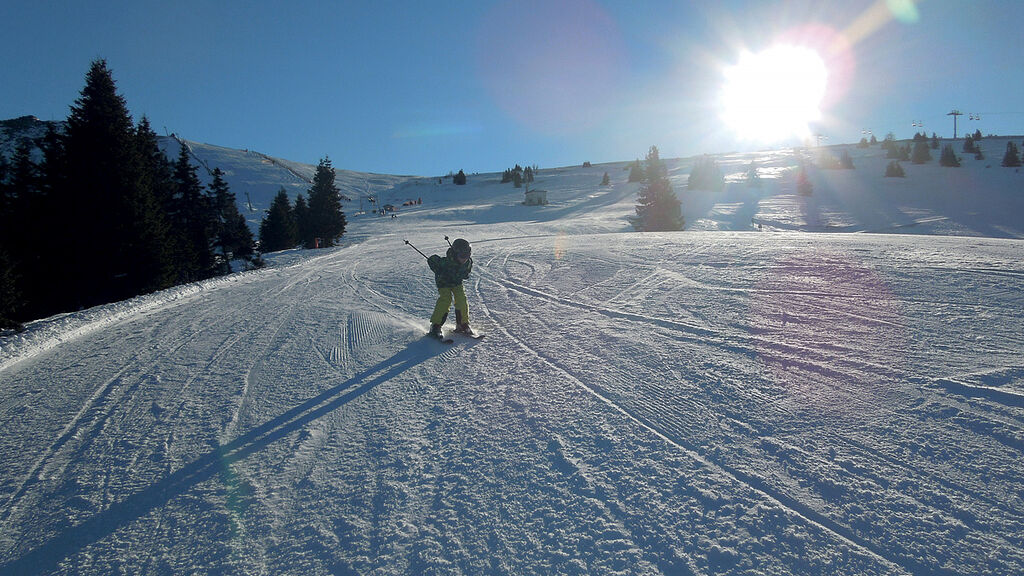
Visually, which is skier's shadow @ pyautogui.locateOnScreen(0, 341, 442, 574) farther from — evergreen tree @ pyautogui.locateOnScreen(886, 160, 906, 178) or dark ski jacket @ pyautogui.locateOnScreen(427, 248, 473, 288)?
evergreen tree @ pyautogui.locateOnScreen(886, 160, 906, 178)

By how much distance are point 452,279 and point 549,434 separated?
299cm

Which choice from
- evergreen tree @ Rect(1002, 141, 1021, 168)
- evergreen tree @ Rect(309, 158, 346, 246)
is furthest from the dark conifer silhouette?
evergreen tree @ Rect(1002, 141, 1021, 168)

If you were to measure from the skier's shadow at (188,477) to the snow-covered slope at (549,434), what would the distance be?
19 mm

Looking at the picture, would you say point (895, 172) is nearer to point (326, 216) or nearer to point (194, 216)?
point (326, 216)

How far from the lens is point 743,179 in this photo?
43.2 metres

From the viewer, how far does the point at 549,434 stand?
3.52 m

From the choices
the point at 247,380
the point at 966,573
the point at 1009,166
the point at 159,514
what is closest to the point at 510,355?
the point at 247,380

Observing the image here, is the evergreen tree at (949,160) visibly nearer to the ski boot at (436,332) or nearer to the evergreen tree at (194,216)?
the ski boot at (436,332)

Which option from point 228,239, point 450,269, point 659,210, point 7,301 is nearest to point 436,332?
point 450,269

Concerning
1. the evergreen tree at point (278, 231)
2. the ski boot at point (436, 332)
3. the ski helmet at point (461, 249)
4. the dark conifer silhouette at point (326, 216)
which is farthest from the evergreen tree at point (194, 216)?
the ski helmet at point (461, 249)

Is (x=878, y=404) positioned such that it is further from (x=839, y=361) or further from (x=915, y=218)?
(x=915, y=218)

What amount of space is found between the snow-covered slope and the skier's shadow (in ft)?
0.06

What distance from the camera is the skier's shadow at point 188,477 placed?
255 centimetres

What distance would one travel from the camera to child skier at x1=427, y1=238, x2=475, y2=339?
5949 millimetres
